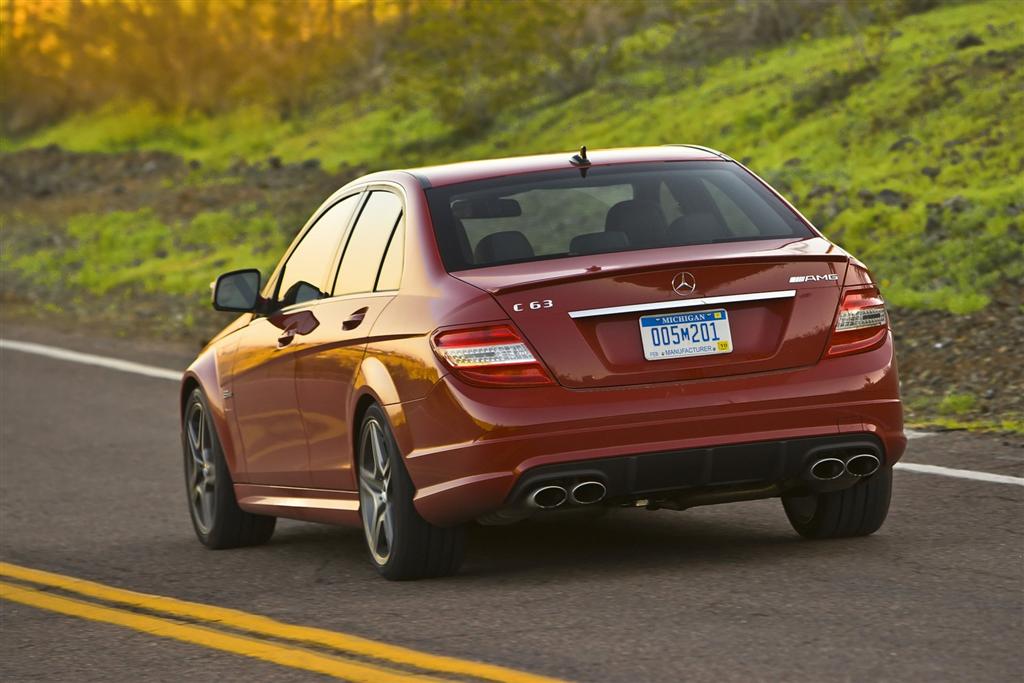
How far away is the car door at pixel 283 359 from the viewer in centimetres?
845

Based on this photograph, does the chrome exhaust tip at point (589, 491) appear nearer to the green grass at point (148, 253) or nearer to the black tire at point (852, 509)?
the black tire at point (852, 509)

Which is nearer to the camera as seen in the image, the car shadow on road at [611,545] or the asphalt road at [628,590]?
the asphalt road at [628,590]

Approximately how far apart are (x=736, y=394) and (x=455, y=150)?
68.1 feet

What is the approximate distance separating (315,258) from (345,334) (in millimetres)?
948

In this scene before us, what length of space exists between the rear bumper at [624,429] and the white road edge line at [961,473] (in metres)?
2.33

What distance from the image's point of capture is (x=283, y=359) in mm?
8523

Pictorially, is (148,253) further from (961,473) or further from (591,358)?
(591,358)

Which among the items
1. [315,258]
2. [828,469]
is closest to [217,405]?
[315,258]

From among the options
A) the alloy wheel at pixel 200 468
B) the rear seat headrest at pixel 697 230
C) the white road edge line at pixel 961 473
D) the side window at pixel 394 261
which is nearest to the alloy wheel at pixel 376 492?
the side window at pixel 394 261

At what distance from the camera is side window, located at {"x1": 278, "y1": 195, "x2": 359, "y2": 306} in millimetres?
8508

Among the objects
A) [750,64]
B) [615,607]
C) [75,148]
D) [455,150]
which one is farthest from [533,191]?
[75,148]

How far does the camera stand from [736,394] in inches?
274

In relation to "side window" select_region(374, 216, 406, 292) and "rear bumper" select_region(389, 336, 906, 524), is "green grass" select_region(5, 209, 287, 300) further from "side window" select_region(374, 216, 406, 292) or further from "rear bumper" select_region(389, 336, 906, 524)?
"rear bumper" select_region(389, 336, 906, 524)

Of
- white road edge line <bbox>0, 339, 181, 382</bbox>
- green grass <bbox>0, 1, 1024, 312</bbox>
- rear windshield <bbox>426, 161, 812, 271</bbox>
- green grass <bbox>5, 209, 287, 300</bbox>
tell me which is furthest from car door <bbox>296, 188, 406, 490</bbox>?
green grass <bbox>5, 209, 287, 300</bbox>
